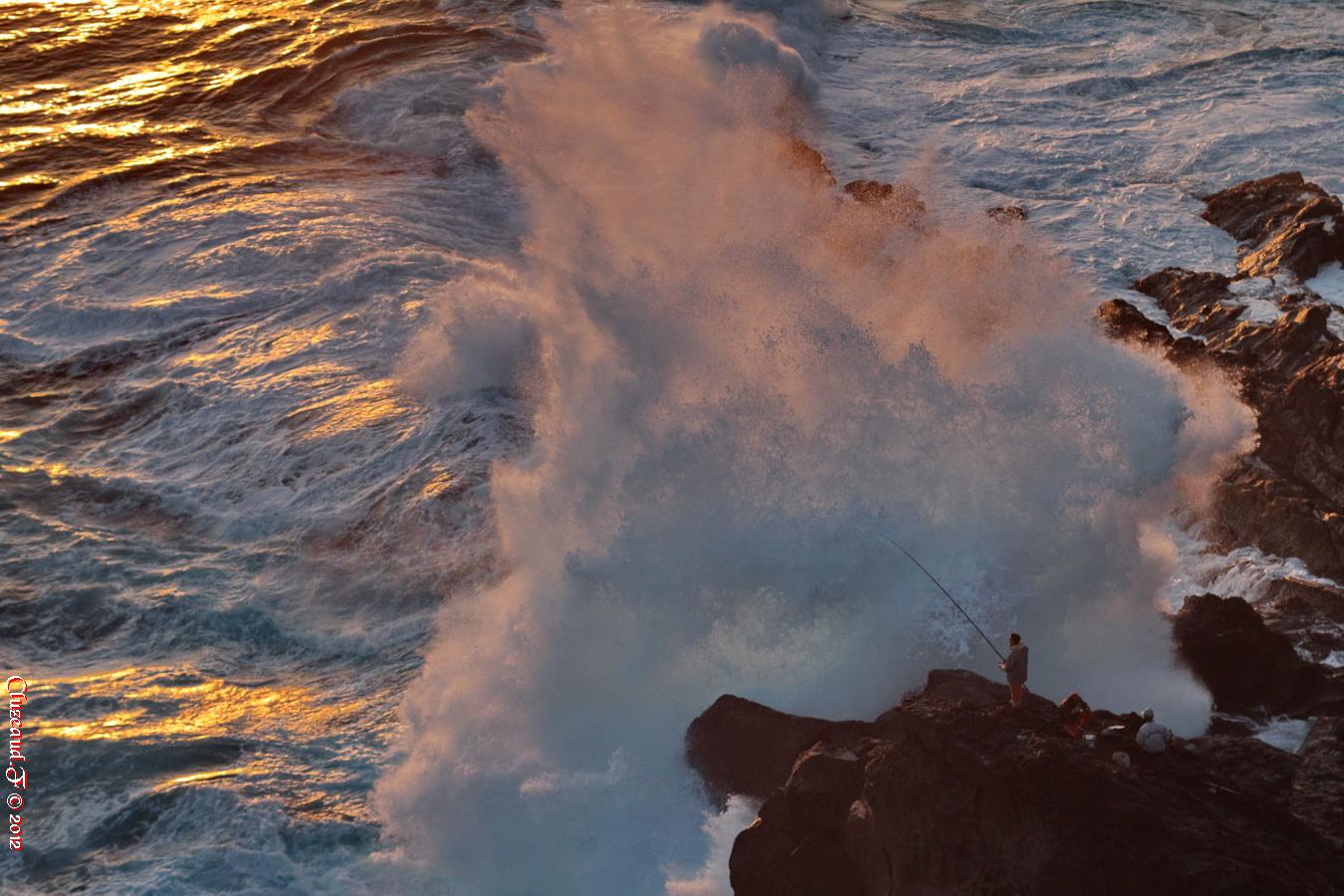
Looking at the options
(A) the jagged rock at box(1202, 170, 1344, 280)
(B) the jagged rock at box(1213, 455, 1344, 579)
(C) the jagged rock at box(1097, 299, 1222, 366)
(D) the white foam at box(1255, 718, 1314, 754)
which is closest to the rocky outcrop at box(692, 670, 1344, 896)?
(D) the white foam at box(1255, 718, 1314, 754)

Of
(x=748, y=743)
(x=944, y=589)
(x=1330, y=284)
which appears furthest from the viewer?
(x=1330, y=284)

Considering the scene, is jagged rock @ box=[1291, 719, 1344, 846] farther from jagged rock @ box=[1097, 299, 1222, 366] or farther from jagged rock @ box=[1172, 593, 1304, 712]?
jagged rock @ box=[1097, 299, 1222, 366]

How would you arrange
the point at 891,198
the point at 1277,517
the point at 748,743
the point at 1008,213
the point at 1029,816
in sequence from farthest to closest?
the point at 891,198 → the point at 1008,213 → the point at 1277,517 → the point at 748,743 → the point at 1029,816

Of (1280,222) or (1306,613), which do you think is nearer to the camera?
(1306,613)

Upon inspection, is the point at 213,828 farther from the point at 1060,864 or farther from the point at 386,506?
the point at 1060,864

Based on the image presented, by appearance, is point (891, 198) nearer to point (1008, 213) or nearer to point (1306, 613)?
point (1008, 213)

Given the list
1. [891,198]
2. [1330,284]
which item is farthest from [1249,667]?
[891,198]

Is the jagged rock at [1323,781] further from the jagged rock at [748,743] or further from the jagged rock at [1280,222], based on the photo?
the jagged rock at [1280,222]
